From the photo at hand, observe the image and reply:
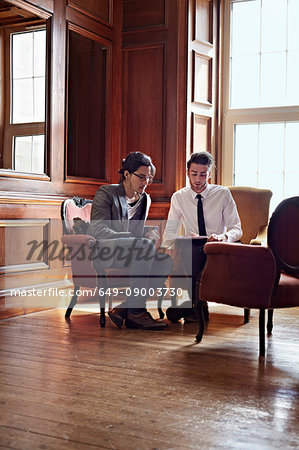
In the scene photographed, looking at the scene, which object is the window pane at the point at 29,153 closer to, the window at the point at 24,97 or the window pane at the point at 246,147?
the window at the point at 24,97

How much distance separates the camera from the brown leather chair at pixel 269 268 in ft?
9.16

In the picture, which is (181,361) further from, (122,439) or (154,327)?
(122,439)

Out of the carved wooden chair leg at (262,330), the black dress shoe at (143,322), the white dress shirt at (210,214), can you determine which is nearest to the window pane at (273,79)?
the white dress shirt at (210,214)

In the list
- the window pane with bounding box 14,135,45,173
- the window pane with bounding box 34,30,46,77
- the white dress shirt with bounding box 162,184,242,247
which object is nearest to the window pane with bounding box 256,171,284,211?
the white dress shirt with bounding box 162,184,242,247

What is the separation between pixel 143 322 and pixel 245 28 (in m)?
3.31

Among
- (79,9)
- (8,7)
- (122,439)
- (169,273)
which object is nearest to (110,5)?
→ (79,9)

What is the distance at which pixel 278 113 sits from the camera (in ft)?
16.7

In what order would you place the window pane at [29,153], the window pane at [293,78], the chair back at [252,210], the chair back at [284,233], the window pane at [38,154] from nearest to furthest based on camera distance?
the chair back at [284,233]
the window pane at [29,153]
the window pane at [38,154]
the chair back at [252,210]
the window pane at [293,78]

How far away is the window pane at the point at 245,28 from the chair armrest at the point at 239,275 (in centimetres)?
303

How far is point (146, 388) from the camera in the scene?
89.7 inches

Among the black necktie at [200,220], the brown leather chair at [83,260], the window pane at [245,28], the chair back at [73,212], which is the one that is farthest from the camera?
the window pane at [245,28]

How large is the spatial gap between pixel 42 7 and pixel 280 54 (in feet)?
7.61

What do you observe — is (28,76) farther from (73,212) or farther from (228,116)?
(228,116)

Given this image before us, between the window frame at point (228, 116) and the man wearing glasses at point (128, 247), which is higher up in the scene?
the window frame at point (228, 116)
